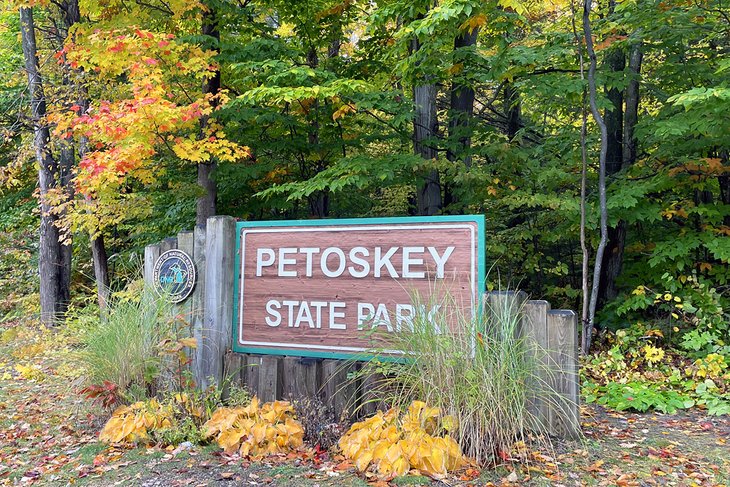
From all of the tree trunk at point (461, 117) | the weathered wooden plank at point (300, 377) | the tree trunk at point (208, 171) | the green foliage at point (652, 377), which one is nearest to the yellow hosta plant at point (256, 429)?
the weathered wooden plank at point (300, 377)

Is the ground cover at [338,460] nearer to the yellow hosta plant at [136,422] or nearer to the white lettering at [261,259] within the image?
the yellow hosta plant at [136,422]

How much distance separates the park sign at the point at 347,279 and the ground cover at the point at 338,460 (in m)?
0.88

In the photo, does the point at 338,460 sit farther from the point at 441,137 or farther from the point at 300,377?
the point at 441,137

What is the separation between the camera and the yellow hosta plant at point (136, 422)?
370 centimetres

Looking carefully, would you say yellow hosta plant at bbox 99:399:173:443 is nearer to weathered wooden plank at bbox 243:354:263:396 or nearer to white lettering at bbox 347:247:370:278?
weathered wooden plank at bbox 243:354:263:396

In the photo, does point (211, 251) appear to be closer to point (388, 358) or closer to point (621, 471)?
point (388, 358)

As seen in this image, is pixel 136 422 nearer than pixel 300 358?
Yes

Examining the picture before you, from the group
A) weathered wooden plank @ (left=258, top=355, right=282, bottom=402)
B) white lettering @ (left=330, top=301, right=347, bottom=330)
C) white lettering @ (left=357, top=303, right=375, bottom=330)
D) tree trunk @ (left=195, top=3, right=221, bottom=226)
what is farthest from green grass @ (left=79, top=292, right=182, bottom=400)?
tree trunk @ (left=195, top=3, right=221, bottom=226)

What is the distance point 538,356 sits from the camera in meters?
3.45

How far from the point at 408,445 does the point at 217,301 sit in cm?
200

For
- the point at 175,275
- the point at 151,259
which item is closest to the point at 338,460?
the point at 175,275

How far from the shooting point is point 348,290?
400cm

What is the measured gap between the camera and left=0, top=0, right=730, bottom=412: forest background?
246 inches

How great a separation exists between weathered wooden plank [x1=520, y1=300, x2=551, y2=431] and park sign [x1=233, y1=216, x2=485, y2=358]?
33 centimetres
